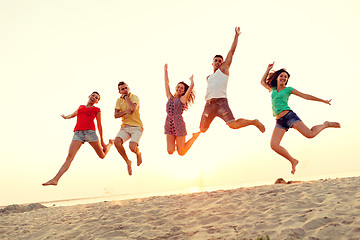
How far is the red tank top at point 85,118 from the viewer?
877 cm

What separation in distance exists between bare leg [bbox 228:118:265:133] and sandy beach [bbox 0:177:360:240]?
171cm

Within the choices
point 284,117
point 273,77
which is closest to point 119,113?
point 273,77

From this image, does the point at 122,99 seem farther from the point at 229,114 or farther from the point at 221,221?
the point at 221,221

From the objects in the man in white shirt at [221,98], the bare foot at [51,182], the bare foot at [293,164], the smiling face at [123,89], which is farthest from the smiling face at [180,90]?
the bare foot at [51,182]

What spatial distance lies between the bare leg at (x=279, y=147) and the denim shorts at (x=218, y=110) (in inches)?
44.8

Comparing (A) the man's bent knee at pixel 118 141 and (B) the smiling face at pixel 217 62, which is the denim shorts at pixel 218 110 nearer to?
(B) the smiling face at pixel 217 62

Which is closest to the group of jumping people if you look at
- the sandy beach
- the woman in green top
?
the woman in green top

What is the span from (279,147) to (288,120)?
0.75m

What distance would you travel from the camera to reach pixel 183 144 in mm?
8773

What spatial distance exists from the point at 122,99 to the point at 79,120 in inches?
51.5

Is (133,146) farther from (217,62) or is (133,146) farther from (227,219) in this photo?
(227,219)

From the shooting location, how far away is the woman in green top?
783 cm

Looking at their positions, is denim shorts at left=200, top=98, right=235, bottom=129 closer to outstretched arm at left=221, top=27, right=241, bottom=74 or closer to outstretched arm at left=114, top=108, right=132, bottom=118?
outstretched arm at left=221, top=27, right=241, bottom=74

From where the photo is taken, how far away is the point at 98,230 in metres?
5.98
